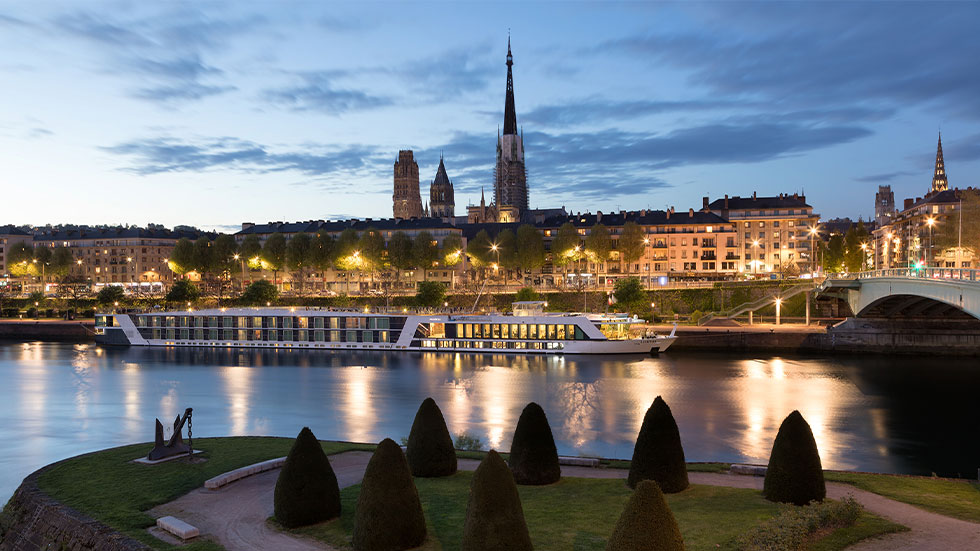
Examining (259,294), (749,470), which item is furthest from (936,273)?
(259,294)

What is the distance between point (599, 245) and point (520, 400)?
66216 mm

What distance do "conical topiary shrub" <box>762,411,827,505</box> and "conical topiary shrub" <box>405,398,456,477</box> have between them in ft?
27.4

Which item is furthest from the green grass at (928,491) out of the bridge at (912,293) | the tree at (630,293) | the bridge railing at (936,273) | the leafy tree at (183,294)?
the leafy tree at (183,294)

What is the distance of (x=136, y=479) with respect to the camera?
62.8 feet

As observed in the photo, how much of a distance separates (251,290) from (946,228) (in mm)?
98376

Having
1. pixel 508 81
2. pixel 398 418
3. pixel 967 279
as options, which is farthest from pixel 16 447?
pixel 508 81

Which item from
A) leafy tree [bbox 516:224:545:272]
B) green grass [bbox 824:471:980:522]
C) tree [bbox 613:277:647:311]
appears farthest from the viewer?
leafy tree [bbox 516:224:545:272]

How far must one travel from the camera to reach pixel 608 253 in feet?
355

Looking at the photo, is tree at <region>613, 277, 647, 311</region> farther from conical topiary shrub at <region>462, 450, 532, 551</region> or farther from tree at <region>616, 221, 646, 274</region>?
conical topiary shrub at <region>462, 450, 532, 551</region>

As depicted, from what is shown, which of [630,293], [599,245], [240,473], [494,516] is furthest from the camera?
[599,245]

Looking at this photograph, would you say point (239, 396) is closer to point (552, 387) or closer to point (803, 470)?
point (552, 387)

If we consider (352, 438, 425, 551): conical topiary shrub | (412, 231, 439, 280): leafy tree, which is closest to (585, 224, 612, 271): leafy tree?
(412, 231, 439, 280): leafy tree

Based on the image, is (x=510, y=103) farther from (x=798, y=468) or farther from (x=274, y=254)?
(x=798, y=468)

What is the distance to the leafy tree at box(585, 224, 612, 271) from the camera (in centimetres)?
10731
